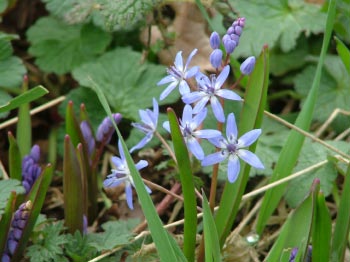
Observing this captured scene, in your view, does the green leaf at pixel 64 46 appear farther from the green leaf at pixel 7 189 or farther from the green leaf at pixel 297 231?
the green leaf at pixel 297 231

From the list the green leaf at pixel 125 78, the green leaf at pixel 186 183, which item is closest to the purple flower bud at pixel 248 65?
the green leaf at pixel 186 183

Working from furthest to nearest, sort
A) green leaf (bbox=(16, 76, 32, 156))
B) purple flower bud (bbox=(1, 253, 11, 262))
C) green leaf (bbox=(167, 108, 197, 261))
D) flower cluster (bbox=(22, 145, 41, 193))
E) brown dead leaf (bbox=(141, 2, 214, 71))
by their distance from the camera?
1. brown dead leaf (bbox=(141, 2, 214, 71))
2. green leaf (bbox=(16, 76, 32, 156))
3. flower cluster (bbox=(22, 145, 41, 193))
4. purple flower bud (bbox=(1, 253, 11, 262))
5. green leaf (bbox=(167, 108, 197, 261))

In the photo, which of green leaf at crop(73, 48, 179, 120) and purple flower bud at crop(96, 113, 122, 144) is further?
green leaf at crop(73, 48, 179, 120)

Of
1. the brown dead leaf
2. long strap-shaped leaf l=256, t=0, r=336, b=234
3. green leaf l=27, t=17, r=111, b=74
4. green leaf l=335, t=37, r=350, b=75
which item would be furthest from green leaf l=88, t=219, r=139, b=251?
the brown dead leaf

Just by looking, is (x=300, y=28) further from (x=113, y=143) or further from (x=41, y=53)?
(x=41, y=53)

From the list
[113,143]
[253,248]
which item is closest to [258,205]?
[253,248]

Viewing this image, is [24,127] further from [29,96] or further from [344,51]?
[344,51]

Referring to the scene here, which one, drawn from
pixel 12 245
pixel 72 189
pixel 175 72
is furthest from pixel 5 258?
pixel 175 72

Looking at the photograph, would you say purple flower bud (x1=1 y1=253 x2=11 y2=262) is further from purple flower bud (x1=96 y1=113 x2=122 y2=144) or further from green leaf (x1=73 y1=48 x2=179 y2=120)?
green leaf (x1=73 y1=48 x2=179 y2=120)
